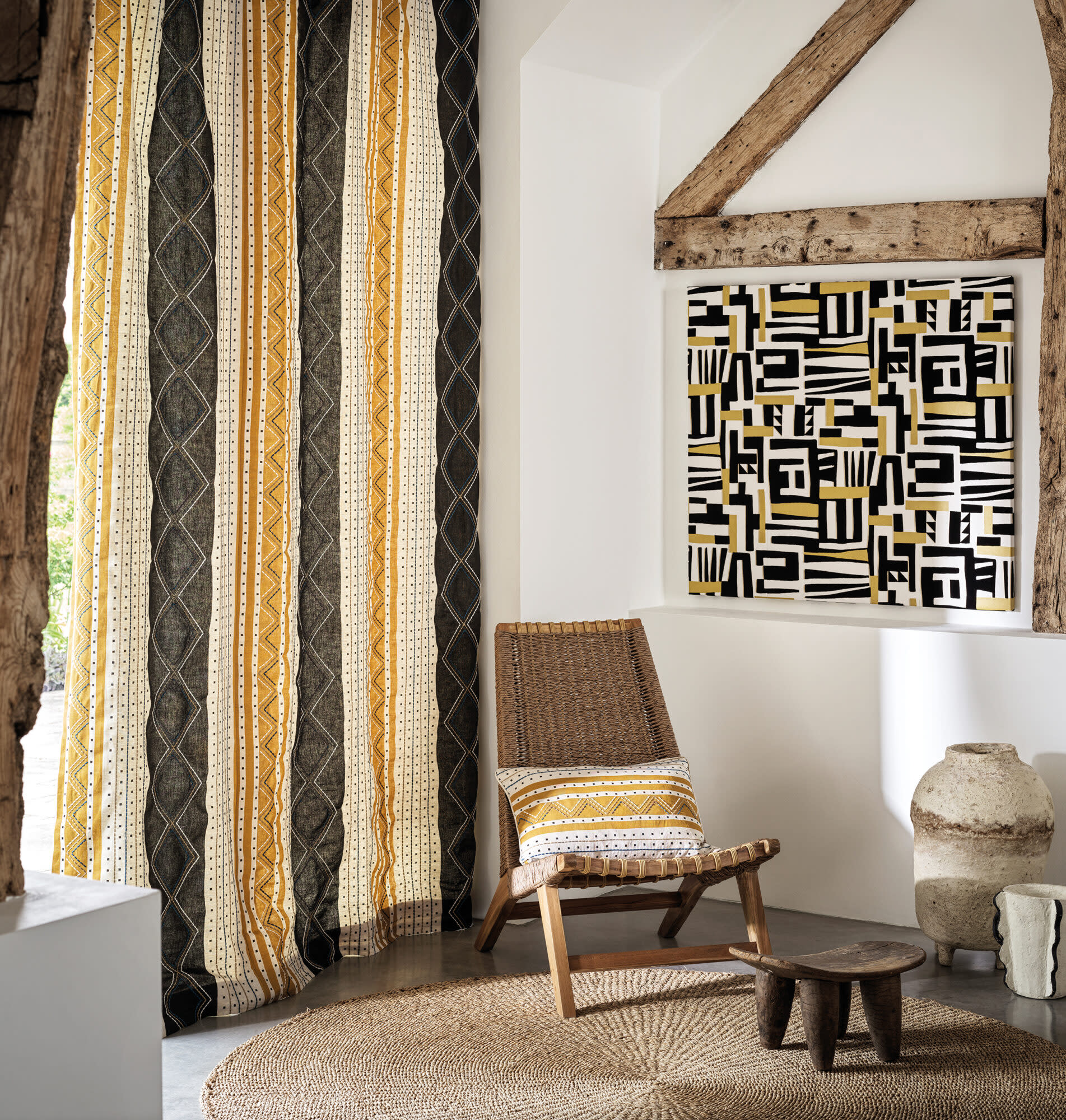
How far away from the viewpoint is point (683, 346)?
4.05 m

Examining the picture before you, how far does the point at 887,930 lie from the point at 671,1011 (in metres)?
0.93

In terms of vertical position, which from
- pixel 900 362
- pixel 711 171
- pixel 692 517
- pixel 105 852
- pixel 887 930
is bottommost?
pixel 887 930

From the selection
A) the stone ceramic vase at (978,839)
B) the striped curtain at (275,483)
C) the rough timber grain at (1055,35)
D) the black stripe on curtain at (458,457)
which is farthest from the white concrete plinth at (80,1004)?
the rough timber grain at (1055,35)

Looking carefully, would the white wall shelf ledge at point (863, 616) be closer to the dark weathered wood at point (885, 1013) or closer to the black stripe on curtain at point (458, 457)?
the black stripe on curtain at point (458, 457)

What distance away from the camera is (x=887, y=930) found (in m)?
3.54

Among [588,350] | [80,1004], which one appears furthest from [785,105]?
[80,1004]

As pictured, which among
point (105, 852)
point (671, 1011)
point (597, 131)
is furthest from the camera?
point (597, 131)

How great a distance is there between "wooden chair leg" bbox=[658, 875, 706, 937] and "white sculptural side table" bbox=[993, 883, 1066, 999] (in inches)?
28.2

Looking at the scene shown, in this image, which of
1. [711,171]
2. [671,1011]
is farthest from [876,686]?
[711,171]

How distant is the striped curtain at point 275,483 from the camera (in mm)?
2709

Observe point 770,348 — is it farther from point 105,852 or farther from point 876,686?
point 105,852

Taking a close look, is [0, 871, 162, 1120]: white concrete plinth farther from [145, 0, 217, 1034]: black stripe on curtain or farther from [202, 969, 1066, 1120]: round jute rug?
[145, 0, 217, 1034]: black stripe on curtain

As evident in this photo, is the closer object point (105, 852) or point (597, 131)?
point (105, 852)

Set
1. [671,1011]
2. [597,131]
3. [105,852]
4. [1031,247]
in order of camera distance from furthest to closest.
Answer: [597,131], [1031,247], [671,1011], [105,852]
